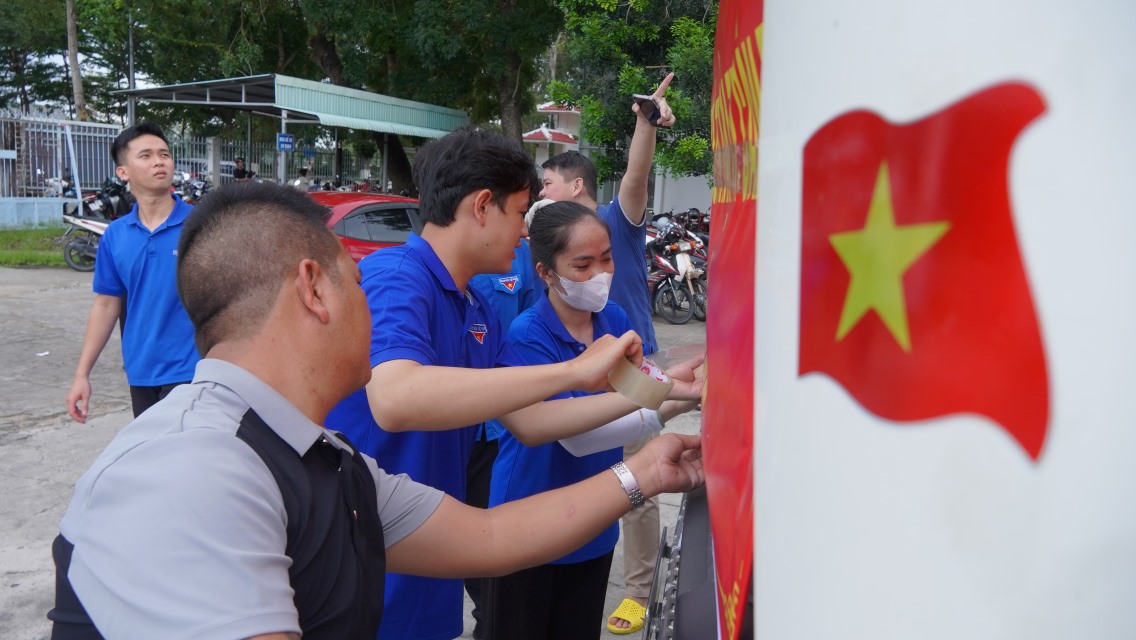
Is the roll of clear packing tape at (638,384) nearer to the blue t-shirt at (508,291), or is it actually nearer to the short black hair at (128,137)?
the blue t-shirt at (508,291)

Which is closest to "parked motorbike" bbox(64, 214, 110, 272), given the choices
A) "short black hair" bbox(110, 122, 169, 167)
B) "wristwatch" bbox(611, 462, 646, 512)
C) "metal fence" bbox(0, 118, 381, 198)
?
"metal fence" bbox(0, 118, 381, 198)

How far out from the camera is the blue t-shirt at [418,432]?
6.08 ft

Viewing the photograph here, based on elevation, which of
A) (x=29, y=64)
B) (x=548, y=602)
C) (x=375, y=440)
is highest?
(x=29, y=64)

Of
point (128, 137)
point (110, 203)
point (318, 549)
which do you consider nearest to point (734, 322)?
point (318, 549)

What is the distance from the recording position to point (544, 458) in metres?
2.26

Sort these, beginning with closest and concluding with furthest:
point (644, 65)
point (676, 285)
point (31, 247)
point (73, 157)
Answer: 1. point (644, 65)
2. point (676, 285)
3. point (31, 247)
4. point (73, 157)

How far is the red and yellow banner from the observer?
90 centimetres

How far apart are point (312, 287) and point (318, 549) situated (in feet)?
1.15

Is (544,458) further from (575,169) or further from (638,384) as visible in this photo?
(575,169)

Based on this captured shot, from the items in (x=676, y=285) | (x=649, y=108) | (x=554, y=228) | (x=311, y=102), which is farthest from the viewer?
(x=311, y=102)

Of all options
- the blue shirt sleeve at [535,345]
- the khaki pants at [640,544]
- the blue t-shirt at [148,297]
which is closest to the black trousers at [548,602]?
the blue shirt sleeve at [535,345]

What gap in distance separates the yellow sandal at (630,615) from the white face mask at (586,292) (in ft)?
4.96

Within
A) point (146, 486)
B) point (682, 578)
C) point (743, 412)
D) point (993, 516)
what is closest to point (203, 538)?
point (146, 486)

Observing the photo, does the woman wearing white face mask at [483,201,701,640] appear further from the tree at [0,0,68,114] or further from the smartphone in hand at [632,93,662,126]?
the tree at [0,0,68,114]
